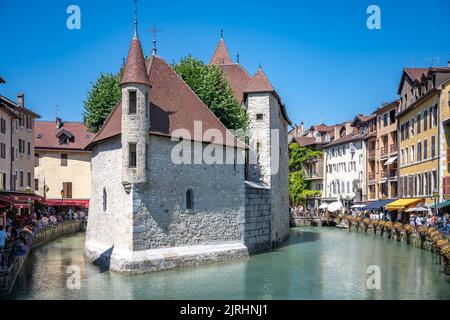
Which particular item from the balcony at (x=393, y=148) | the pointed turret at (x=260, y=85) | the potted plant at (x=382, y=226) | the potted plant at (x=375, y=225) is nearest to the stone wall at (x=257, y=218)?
the pointed turret at (x=260, y=85)

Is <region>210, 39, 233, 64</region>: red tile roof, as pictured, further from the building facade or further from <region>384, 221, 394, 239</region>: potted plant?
the building facade

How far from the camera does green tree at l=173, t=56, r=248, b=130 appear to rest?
1267 inches

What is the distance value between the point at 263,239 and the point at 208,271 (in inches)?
351

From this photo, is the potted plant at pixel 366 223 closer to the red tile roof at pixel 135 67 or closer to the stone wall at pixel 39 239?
the stone wall at pixel 39 239

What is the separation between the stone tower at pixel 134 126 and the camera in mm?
23000

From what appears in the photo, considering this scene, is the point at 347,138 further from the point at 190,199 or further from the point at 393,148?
the point at 190,199

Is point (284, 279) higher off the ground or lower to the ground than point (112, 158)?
lower

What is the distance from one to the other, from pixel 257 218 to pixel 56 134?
35.2m

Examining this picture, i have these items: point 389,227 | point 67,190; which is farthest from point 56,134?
point 389,227

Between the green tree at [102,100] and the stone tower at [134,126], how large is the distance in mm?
9404

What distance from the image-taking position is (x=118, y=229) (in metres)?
24.0

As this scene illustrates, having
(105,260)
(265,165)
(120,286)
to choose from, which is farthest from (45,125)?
(120,286)

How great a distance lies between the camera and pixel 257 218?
30.9 meters
